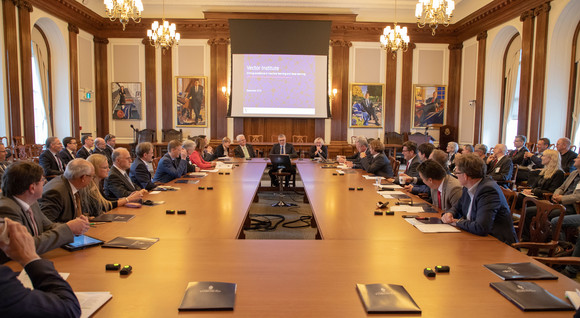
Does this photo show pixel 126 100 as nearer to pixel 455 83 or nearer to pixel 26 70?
pixel 26 70

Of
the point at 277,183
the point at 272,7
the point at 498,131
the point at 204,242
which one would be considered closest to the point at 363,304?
the point at 204,242

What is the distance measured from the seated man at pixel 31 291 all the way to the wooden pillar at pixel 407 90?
1301cm

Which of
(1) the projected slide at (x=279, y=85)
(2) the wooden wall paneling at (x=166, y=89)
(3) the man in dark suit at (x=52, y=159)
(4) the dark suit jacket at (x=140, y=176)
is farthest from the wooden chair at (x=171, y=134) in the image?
(4) the dark suit jacket at (x=140, y=176)

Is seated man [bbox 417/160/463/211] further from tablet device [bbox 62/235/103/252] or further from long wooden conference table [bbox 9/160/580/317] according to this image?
tablet device [bbox 62/235/103/252]

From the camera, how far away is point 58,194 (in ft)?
10.2

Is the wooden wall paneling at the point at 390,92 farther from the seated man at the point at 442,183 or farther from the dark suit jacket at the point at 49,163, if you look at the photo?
the seated man at the point at 442,183

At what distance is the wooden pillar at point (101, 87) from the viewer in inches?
512

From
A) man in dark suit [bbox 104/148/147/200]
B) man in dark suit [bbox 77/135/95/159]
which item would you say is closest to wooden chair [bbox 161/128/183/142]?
man in dark suit [bbox 77/135/95/159]

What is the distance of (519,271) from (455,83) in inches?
493

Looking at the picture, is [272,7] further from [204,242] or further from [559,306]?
[559,306]

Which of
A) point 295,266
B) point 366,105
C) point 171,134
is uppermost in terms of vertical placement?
point 366,105

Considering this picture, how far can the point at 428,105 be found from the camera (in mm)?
13766

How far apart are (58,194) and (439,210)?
3.22 m

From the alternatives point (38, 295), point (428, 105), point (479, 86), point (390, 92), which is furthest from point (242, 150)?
point (38, 295)
